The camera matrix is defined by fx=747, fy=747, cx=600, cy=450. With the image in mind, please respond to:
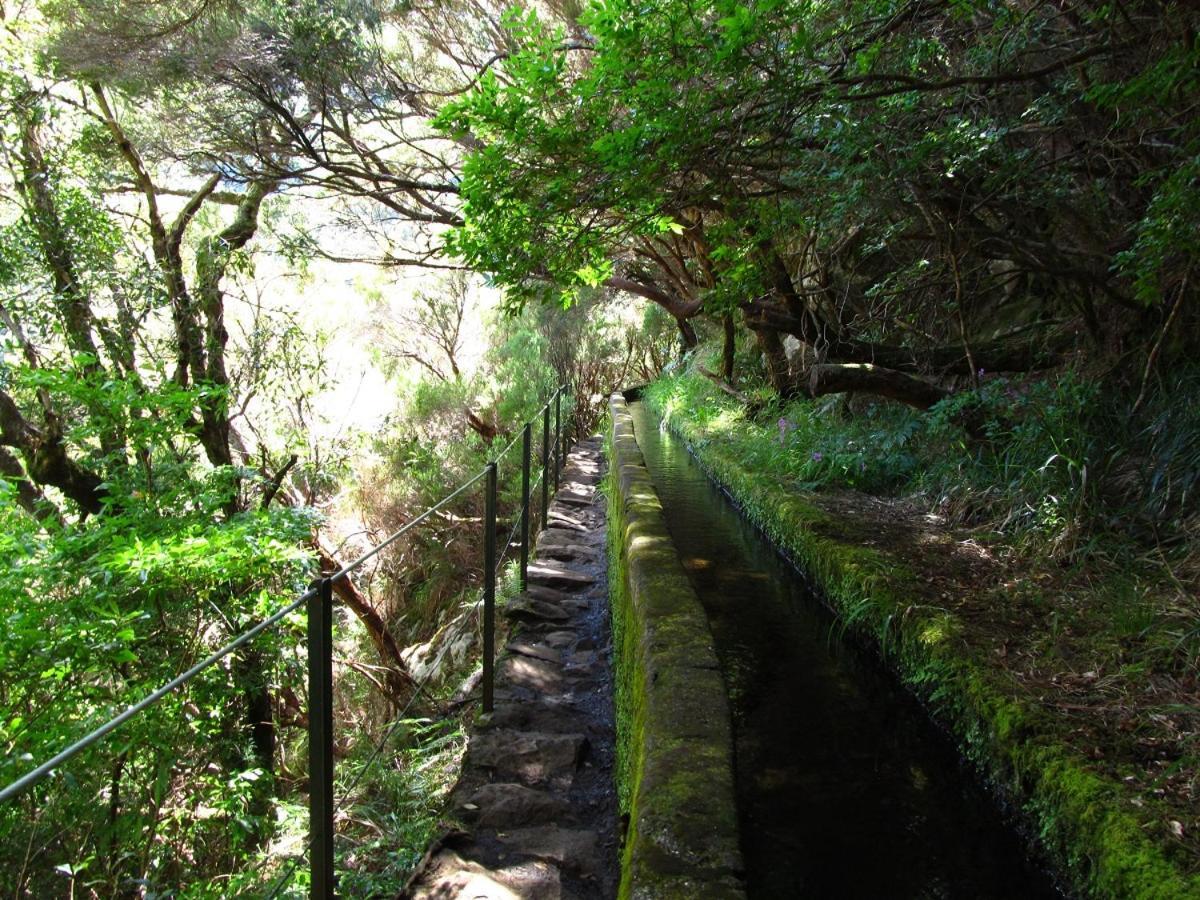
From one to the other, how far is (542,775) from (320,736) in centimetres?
161

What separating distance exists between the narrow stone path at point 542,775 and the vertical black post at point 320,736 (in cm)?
61

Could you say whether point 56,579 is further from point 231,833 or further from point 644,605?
point 644,605

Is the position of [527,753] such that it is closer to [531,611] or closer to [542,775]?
[542,775]

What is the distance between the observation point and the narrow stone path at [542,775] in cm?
261

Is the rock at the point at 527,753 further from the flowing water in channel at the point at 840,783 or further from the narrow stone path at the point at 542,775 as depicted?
the flowing water in channel at the point at 840,783

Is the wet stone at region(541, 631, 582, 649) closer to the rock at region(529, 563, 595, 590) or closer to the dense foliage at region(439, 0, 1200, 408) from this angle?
the rock at region(529, 563, 595, 590)

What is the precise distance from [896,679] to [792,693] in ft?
1.77

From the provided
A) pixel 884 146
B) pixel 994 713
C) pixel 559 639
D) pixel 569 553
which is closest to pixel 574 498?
pixel 569 553

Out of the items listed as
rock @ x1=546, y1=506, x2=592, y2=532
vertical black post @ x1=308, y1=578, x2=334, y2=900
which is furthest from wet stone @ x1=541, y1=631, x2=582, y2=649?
vertical black post @ x1=308, y1=578, x2=334, y2=900

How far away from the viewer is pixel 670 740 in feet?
8.09

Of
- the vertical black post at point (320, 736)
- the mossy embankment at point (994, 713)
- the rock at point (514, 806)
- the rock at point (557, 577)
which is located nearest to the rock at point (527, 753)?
the rock at point (514, 806)

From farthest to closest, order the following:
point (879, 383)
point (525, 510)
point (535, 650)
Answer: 1. point (879, 383)
2. point (525, 510)
3. point (535, 650)

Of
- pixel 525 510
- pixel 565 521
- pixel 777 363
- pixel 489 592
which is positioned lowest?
pixel 565 521

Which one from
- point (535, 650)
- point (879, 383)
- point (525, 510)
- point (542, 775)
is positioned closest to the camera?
point (542, 775)
